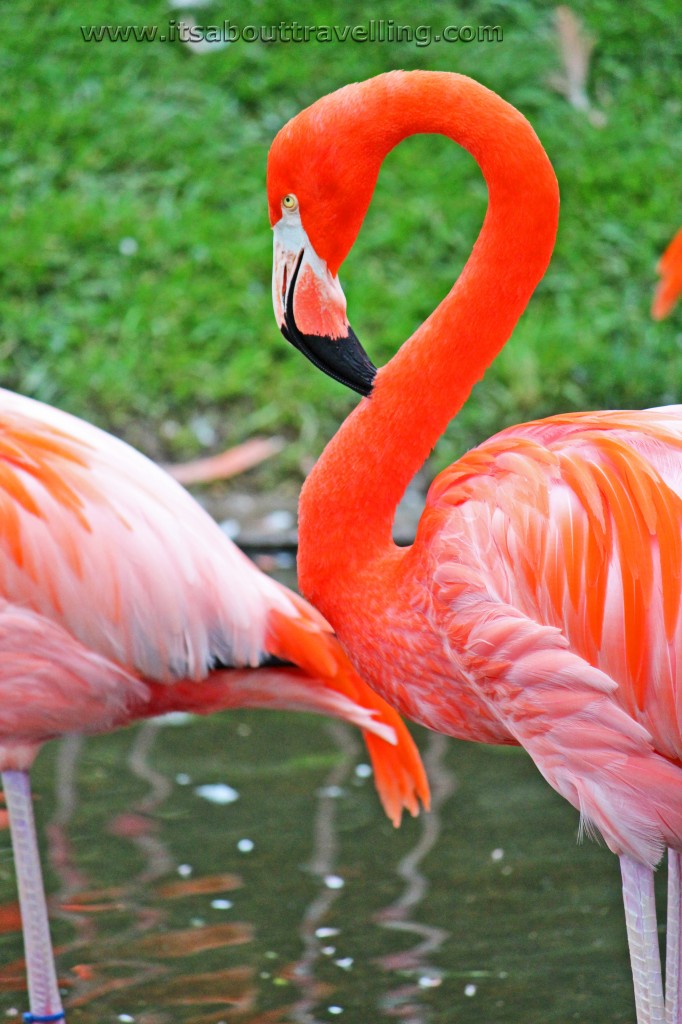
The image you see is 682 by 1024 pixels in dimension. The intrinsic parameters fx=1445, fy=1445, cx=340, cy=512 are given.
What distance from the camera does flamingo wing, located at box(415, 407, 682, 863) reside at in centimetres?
190

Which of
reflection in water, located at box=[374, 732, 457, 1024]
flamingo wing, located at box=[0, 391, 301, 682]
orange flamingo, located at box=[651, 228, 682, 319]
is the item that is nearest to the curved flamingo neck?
flamingo wing, located at box=[0, 391, 301, 682]

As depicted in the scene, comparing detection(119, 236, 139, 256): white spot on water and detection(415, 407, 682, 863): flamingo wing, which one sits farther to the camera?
detection(119, 236, 139, 256): white spot on water

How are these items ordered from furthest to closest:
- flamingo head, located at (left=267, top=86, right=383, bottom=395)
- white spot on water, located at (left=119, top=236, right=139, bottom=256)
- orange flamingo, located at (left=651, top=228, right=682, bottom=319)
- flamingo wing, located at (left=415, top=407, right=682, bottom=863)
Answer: white spot on water, located at (left=119, top=236, right=139, bottom=256) < orange flamingo, located at (left=651, top=228, right=682, bottom=319) < flamingo head, located at (left=267, top=86, right=383, bottom=395) < flamingo wing, located at (left=415, top=407, right=682, bottom=863)

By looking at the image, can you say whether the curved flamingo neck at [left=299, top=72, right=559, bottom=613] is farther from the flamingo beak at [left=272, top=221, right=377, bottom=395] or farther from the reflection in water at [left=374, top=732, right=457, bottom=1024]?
the reflection in water at [left=374, top=732, right=457, bottom=1024]

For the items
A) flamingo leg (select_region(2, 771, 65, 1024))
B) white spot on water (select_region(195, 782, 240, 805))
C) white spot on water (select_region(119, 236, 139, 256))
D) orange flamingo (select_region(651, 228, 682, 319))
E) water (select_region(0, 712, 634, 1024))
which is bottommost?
white spot on water (select_region(195, 782, 240, 805))

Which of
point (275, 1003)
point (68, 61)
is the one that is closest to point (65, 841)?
point (275, 1003)

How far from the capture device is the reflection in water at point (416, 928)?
102 inches

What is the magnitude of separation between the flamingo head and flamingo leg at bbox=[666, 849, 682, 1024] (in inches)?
34.9

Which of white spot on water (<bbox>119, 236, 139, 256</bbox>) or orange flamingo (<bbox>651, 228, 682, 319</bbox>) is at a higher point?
orange flamingo (<bbox>651, 228, 682, 319</bbox>)

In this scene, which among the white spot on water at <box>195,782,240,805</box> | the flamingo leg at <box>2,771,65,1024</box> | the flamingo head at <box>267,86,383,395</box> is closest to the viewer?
the flamingo head at <box>267,86,383,395</box>

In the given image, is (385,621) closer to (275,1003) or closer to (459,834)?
(275,1003)

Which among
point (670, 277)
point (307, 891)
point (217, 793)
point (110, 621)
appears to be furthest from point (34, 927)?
point (670, 277)

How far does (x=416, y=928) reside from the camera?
2820 mm

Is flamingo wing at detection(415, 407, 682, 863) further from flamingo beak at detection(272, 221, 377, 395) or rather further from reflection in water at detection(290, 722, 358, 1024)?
reflection in water at detection(290, 722, 358, 1024)
